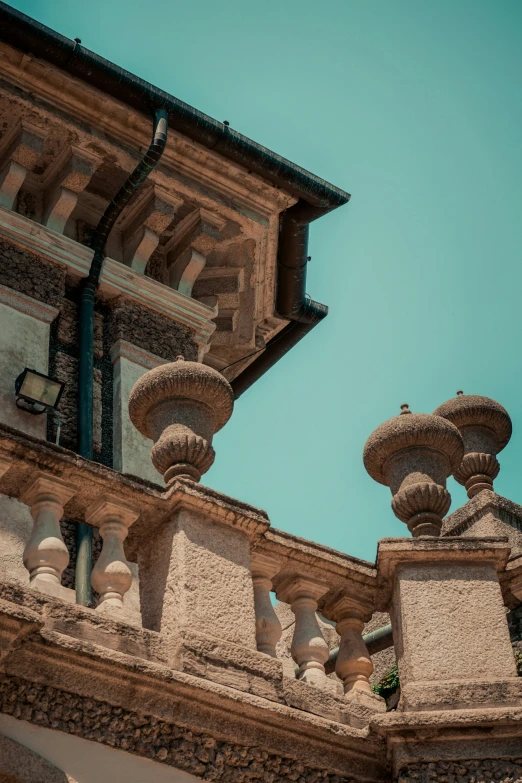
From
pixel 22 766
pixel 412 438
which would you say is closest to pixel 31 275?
pixel 412 438

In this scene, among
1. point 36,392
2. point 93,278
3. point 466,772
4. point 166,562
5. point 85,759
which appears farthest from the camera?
point 93,278

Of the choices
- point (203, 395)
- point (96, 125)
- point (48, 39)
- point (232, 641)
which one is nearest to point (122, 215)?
point (96, 125)

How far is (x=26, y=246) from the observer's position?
10.4 meters

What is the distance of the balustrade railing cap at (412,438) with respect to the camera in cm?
732

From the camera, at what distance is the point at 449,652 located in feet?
21.1

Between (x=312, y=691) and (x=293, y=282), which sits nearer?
(x=312, y=691)

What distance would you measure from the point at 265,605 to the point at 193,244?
541 cm

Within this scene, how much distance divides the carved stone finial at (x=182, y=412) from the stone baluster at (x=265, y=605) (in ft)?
1.83

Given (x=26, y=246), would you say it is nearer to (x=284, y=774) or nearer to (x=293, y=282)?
(x=293, y=282)

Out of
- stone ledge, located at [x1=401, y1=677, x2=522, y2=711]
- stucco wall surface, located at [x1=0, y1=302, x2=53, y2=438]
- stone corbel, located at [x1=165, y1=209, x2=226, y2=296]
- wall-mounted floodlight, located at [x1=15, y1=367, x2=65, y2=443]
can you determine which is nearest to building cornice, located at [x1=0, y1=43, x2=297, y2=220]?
stone corbel, located at [x1=165, y1=209, x2=226, y2=296]

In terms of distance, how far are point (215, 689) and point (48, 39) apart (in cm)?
607

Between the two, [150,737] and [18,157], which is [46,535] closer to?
[150,737]

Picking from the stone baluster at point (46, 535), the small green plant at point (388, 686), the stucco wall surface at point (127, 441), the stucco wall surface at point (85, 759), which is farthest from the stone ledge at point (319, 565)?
the stucco wall surface at point (127, 441)

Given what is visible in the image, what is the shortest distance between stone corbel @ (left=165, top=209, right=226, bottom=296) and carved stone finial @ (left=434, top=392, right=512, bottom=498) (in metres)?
2.96
